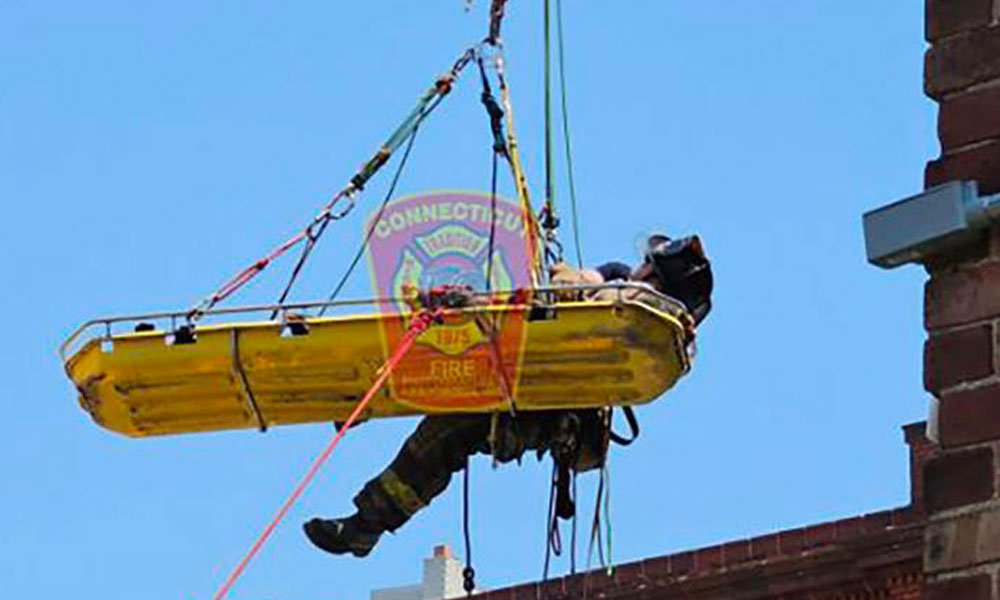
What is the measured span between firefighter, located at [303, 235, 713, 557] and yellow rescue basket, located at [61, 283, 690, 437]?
171 mm

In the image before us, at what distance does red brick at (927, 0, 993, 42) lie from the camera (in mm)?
7574

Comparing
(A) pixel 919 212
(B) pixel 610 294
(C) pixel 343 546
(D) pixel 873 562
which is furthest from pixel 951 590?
(D) pixel 873 562

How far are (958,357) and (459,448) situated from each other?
6.66 metres

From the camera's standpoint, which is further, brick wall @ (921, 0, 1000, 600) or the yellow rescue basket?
the yellow rescue basket

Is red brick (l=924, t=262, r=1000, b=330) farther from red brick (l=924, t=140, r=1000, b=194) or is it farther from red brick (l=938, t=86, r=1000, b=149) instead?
red brick (l=938, t=86, r=1000, b=149)

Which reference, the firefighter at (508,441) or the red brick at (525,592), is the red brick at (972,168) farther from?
the red brick at (525,592)

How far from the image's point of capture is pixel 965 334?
23.9 feet

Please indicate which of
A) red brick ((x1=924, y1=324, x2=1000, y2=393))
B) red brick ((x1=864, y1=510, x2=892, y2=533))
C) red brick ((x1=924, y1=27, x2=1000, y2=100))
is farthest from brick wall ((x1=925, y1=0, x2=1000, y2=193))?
red brick ((x1=864, y1=510, x2=892, y2=533))

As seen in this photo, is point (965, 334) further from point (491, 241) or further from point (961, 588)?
point (491, 241)

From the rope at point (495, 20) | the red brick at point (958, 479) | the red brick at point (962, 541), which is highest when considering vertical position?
the rope at point (495, 20)

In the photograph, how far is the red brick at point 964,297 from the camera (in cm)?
728

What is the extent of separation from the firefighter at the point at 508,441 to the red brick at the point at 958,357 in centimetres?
515

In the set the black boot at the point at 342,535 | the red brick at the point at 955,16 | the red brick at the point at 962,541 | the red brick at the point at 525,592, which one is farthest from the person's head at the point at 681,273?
the red brick at the point at 525,592

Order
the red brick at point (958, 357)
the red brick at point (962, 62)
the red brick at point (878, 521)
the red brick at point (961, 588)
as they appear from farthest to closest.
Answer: the red brick at point (878, 521) → the red brick at point (962, 62) → the red brick at point (958, 357) → the red brick at point (961, 588)
